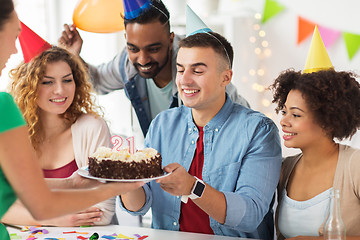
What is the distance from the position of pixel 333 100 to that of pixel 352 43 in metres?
1.97

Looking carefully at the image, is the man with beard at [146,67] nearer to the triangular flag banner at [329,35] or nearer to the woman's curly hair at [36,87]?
the woman's curly hair at [36,87]

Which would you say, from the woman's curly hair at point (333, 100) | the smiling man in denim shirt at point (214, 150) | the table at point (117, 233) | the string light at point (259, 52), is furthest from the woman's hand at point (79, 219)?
the string light at point (259, 52)

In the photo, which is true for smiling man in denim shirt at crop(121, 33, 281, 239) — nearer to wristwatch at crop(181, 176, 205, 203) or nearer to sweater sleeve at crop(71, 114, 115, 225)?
wristwatch at crop(181, 176, 205, 203)

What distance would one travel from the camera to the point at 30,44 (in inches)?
94.3

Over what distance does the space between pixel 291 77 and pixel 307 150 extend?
1.04ft

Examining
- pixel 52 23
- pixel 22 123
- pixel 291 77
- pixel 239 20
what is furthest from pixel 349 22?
pixel 22 123

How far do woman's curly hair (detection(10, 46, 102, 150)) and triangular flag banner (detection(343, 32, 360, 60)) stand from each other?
6.82 feet

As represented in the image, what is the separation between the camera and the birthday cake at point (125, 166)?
165cm

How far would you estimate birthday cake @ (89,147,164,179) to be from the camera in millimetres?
1648

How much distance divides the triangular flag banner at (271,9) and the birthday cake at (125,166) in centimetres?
262

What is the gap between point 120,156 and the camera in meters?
1.71

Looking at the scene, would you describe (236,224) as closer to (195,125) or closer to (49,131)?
(195,125)

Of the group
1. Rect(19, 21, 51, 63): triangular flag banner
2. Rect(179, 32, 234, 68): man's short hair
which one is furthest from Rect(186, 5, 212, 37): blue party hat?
Rect(19, 21, 51, 63): triangular flag banner

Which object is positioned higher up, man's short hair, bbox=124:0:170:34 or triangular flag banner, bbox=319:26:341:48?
man's short hair, bbox=124:0:170:34
